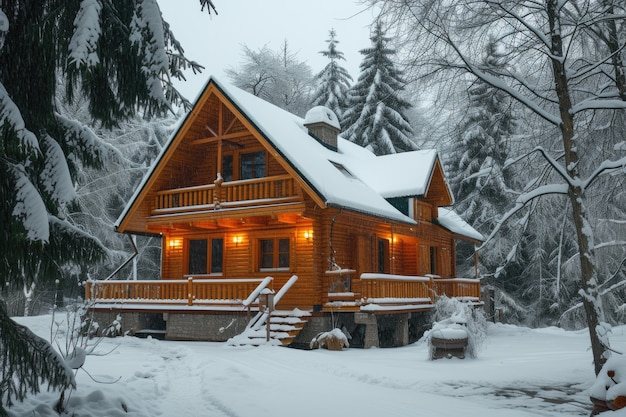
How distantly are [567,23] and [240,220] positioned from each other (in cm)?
1277

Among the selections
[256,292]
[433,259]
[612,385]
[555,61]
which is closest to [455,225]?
[433,259]

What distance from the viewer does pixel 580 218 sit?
973 cm

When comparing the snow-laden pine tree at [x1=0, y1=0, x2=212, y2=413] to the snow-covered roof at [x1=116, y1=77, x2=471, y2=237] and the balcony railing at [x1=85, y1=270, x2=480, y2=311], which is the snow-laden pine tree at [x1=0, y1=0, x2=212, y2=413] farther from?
the balcony railing at [x1=85, y1=270, x2=480, y2=311]

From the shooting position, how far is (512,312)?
33094 mm

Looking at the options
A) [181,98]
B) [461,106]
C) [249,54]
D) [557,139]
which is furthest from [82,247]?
[249,54]

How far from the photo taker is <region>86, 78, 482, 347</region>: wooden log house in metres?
18.2

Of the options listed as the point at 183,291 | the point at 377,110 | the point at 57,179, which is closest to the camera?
the point at 57,179

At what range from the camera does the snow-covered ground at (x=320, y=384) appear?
26.9 feet

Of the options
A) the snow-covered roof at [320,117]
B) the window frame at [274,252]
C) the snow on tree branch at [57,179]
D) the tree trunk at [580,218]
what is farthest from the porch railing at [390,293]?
the snow on tree branch at [57,179]

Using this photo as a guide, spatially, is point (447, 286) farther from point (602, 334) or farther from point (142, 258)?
point (142, 258)

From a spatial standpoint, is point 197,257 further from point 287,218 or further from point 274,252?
point 287,218

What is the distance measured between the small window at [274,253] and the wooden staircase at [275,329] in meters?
2.43

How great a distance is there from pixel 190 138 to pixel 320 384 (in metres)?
13.5

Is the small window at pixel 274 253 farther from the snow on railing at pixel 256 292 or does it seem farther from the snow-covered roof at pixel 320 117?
the snow-covered roof at pixel 320 117
